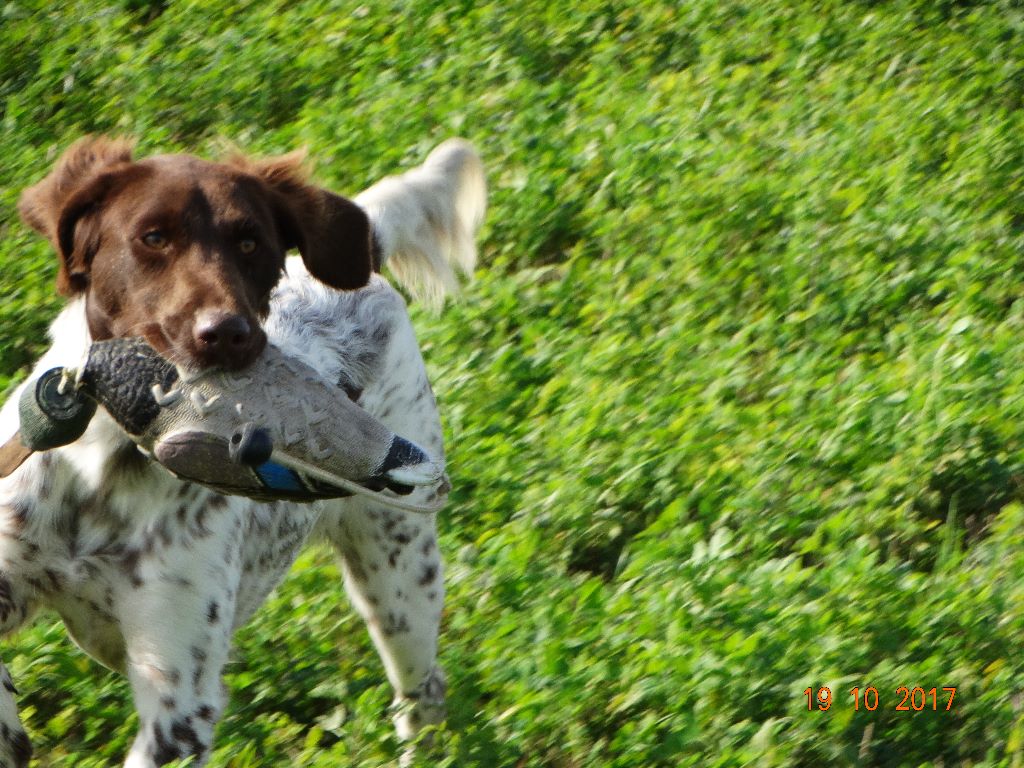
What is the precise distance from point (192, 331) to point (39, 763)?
4.71ft

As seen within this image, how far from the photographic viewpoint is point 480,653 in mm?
4418

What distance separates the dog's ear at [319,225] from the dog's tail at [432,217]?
36.1 inches

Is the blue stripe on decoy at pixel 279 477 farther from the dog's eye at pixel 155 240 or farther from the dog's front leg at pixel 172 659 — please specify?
the dog's eye at pixel 155 240

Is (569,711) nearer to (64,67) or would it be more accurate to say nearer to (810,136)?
(810,136)

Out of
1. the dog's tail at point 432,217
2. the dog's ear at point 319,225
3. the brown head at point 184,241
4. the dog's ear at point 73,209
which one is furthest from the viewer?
the dog's tail at point 432,217

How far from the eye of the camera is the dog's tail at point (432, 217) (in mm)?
4855

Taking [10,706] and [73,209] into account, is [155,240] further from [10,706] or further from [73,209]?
[10,706]

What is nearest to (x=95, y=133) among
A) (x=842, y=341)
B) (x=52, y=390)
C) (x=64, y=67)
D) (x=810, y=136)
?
(x=64, y=67)

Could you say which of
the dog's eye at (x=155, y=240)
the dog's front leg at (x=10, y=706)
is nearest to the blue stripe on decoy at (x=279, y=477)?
the dog's eye at (x=155, y=240)

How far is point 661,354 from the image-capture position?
5.48 meters
